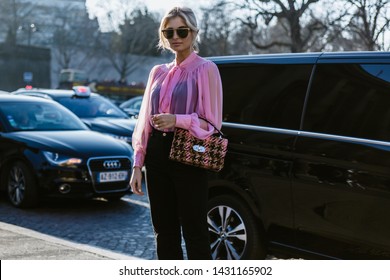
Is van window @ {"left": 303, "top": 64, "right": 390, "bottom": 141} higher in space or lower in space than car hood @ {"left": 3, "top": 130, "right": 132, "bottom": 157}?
higher

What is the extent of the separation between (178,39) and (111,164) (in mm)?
4805

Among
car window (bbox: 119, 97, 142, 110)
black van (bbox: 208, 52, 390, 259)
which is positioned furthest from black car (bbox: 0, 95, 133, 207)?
car window (bbox: 119, 97, 142, 110)

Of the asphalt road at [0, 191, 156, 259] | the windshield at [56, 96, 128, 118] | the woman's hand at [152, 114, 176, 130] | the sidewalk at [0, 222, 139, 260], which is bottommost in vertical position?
the asphalt road at [0, 191, 156, 259]

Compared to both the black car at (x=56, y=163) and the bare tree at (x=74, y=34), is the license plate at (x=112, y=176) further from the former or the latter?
the bare tree at (x=74, y=34)

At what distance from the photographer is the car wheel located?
752 centimetres

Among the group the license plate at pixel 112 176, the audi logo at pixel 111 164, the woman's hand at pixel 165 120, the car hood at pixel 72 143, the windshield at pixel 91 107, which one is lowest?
the license plate at pixel 112 176

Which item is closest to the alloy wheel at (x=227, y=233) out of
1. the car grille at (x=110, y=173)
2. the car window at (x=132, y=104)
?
the car grille at (x=110, y=173)

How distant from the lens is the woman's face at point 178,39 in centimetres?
313

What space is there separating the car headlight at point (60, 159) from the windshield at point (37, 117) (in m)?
0.94

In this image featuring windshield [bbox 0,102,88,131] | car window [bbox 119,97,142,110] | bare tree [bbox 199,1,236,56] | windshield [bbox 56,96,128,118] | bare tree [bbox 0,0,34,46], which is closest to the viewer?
windshield [bbox 0,102,88,131]

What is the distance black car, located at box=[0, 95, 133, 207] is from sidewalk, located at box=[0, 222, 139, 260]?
1.59 m

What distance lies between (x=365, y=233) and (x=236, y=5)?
50.2ft

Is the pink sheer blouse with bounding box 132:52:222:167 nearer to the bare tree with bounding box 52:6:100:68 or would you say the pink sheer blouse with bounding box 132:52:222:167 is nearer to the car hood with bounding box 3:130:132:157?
the car hood with bounding box 3:130:132:157
